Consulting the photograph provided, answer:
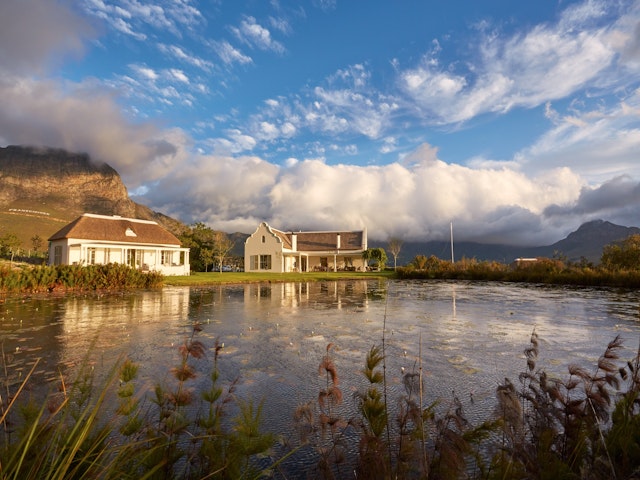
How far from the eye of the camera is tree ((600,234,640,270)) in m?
29.3

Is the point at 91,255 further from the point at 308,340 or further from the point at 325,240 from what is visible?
the point at 308,340

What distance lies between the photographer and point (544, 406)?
2.75 metres

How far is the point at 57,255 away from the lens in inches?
→ 1363

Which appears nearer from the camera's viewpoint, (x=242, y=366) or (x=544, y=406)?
(x=544, y=406)

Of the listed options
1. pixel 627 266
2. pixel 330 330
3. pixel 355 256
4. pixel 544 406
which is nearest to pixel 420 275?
pixel 355 256

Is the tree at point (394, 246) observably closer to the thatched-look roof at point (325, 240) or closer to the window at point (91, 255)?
the thatched-look roof at point (325, 240)

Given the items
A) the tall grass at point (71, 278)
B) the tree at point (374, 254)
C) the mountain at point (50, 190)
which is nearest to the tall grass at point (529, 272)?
the tree at point (374, 254)

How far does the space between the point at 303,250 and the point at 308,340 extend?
147 ft

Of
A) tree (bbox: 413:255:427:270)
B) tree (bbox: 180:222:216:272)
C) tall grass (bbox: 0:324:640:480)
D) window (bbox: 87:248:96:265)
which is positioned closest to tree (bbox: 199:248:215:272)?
tree (bbox: 180:222:216:272)

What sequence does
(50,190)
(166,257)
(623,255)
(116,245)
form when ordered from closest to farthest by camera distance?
(623,255) → (116,245) → (166,257) → (50,190)

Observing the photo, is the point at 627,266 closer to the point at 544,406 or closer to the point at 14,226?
the point at 544,406

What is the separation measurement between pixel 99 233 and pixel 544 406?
38540mm

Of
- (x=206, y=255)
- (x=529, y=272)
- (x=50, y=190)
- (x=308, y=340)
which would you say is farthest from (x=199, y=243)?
(x=50, y=190)

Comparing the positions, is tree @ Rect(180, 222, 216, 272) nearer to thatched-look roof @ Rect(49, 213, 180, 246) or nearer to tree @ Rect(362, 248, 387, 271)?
thatched-look roof @ Rect(49, 213, 180, 246)
